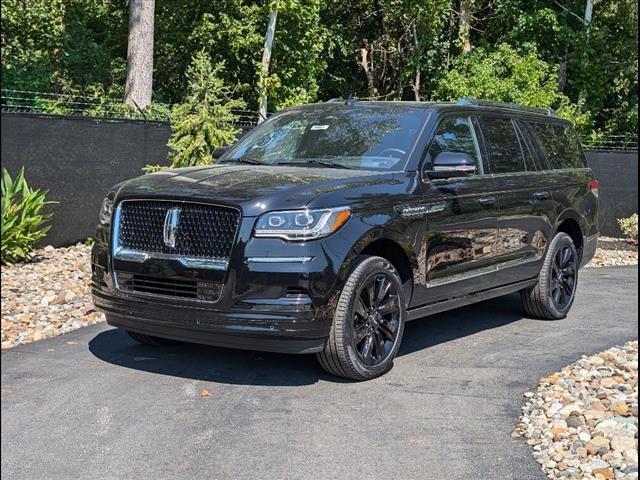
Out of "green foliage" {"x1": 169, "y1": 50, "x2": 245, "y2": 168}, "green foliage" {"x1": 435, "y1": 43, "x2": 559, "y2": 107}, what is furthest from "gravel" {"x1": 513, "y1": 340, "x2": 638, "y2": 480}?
"green foliage" {"x1": 435, "y1": 43, "x2": 559, "y2": 107}

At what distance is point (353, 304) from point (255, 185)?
3.38 feet

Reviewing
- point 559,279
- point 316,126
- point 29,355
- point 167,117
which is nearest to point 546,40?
point 167,117

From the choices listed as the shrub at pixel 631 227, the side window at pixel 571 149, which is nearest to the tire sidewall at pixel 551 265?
the side window at pixel 571 149

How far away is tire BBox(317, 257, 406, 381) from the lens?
605 cm

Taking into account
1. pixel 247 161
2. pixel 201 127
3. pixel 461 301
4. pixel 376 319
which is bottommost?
pixel 461 301

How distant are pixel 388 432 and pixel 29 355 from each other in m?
3.08

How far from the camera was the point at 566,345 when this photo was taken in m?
7.89

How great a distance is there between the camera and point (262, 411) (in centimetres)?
561

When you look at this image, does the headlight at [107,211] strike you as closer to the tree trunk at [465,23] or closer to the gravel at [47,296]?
the gravel at [47,296]

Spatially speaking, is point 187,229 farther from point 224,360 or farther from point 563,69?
point 563,69

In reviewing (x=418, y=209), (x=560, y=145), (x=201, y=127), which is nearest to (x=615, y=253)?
(x=560, y=145)

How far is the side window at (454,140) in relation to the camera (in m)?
7.12

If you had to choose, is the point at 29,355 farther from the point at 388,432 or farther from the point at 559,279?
the point at 559,279

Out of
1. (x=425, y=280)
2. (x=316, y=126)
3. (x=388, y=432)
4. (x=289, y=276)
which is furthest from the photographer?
(x=316, y=126)
